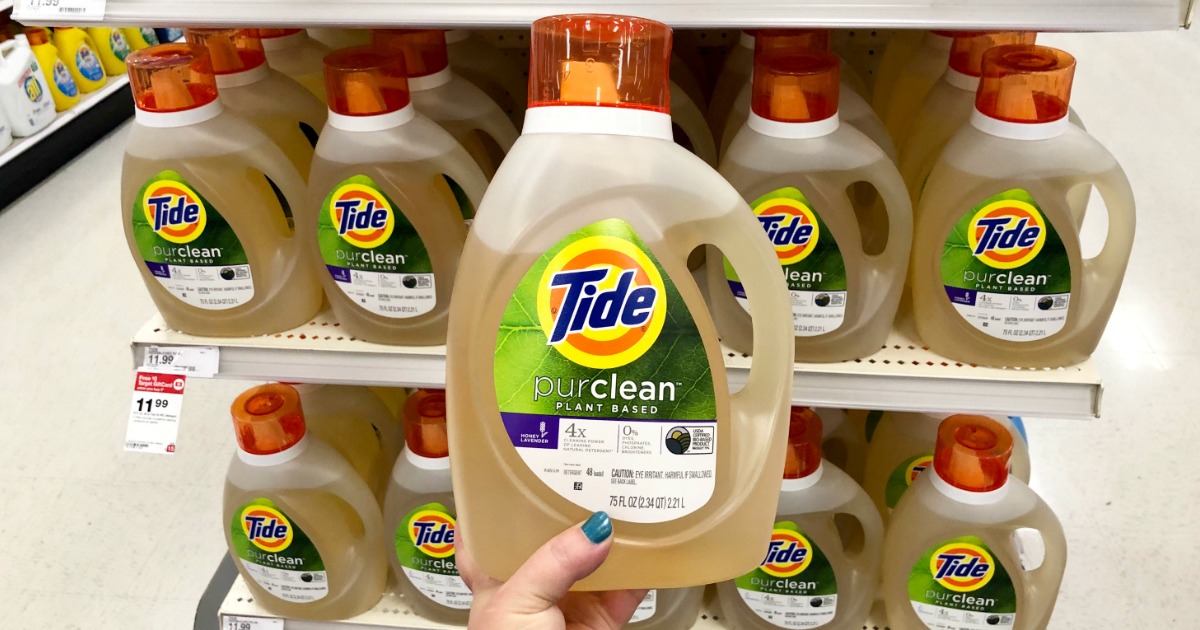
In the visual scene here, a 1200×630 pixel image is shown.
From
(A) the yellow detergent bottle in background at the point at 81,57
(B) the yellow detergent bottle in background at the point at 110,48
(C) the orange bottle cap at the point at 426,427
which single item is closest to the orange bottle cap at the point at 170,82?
(C) the orange bottle cap at the point at 426,427

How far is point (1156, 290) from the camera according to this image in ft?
8.66

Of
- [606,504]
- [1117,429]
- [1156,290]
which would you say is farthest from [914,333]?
[1156,290]

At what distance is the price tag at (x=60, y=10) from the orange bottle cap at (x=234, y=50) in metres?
0.21

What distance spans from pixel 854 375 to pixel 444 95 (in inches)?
23.3

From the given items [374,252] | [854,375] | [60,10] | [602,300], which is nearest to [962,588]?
[854,375]

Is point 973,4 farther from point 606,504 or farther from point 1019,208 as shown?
point 606,504

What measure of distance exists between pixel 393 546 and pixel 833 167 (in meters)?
0.82

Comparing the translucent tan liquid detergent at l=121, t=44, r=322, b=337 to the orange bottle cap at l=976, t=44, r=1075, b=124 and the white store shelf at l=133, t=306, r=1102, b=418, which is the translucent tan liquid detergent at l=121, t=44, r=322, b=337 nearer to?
the white store shelf at l=133, t=306, r=1102, b=418

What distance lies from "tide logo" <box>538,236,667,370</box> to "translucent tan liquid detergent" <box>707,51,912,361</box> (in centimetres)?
27

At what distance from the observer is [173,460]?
2275mm

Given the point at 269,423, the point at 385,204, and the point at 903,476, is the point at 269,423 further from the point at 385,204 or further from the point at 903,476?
the point at 903,476

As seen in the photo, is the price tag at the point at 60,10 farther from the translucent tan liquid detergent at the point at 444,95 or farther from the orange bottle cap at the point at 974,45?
the orange bottle cap at the point at 974,45

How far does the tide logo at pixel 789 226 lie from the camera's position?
95 centimetres

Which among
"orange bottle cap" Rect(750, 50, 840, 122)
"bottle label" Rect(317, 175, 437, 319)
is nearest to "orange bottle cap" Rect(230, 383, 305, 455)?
"bottle label" Rect(317, 175, 437, 319)
